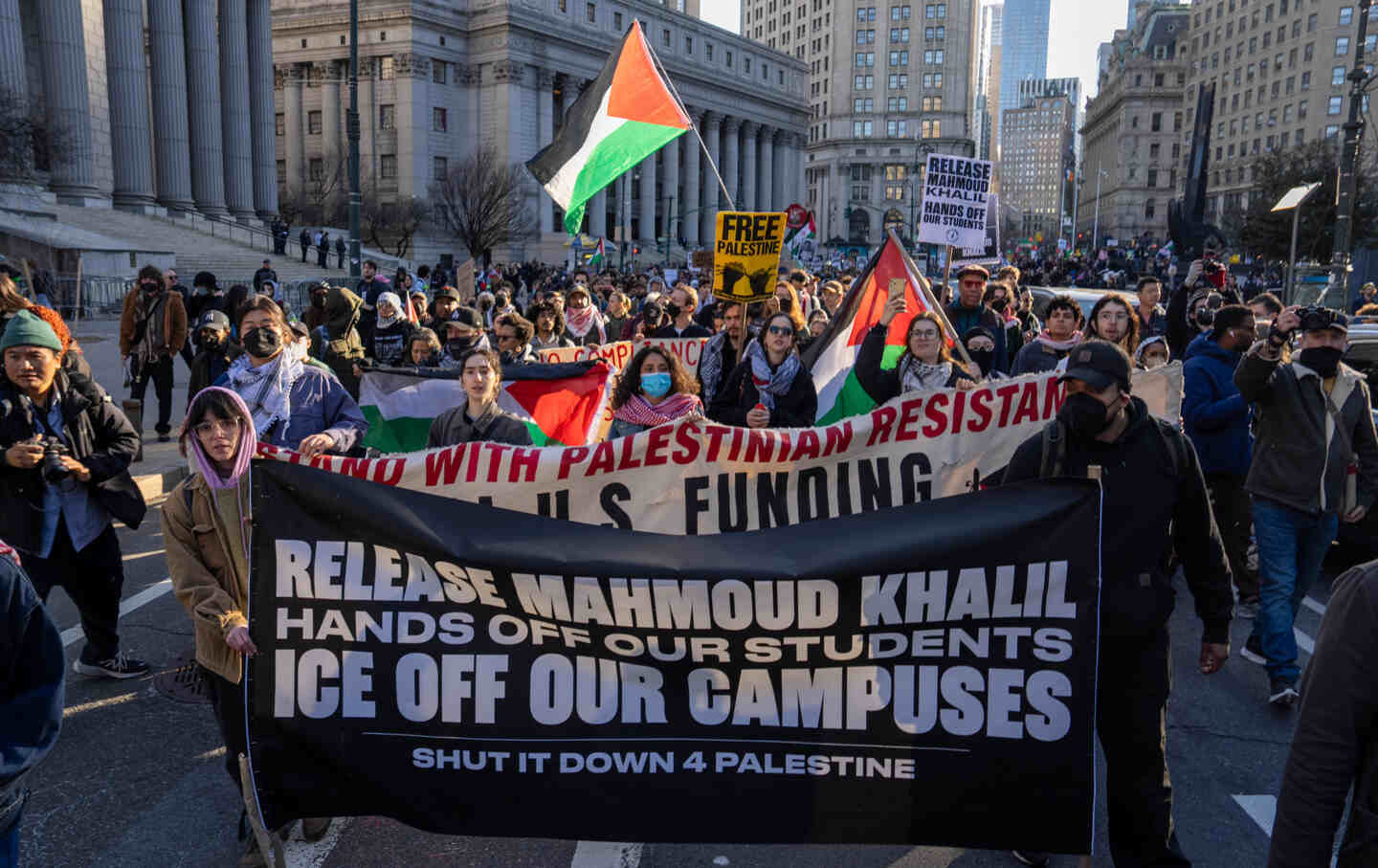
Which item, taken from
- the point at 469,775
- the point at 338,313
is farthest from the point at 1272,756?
the point at 338,313

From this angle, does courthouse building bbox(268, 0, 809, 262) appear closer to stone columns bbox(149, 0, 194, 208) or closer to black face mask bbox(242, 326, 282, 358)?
stone columns bbox(149, 0, 194, 208)

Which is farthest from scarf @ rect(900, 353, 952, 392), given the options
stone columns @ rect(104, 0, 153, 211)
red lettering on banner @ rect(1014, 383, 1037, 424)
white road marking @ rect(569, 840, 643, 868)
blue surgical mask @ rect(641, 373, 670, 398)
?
stone columns @ rect(104, 0, 153, 211)

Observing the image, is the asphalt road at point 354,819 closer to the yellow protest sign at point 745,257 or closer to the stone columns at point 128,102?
the yellow protest sign at point 745,257

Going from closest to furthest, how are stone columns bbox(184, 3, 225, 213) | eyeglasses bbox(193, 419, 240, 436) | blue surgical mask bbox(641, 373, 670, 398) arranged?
eyeglasses bbox(193, 419, 240, 436) < blue surgical mask bbox(641, 373, 670, 398) < stone columns bbox(184, 3, 225, 213)

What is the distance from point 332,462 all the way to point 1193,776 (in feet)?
12.7

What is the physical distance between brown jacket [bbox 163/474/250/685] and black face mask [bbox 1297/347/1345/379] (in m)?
5.10

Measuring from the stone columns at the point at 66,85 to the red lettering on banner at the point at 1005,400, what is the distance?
3668 centimetres

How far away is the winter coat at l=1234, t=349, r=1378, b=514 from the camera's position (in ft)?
17.1

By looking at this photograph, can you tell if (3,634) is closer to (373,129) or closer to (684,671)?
(684,671)

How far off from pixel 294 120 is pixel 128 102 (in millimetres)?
34226

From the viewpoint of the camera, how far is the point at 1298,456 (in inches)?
207

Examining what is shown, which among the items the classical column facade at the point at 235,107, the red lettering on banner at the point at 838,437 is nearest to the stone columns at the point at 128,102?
the classical column facade at the point at 235,107

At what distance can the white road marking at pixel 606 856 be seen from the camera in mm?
3855

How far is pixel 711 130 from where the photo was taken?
94.9 meters
